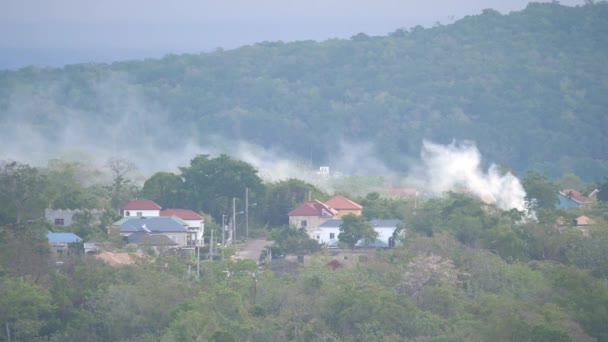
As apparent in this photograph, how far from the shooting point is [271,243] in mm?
45250

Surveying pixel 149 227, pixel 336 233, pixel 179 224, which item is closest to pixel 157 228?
pixel 149 227

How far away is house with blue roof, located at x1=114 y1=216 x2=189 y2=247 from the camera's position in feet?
143

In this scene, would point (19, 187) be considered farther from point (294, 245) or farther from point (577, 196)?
point (577, 196)

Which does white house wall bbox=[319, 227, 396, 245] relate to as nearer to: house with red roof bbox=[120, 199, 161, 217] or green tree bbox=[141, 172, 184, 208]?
house with red roof bbox=[120, 199, 161, 217]

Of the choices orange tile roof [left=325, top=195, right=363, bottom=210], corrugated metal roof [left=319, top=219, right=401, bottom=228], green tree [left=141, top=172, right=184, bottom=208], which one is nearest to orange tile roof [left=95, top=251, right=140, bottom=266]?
corrugated metal roof [left=319, top=219, right=401, bottom=228]

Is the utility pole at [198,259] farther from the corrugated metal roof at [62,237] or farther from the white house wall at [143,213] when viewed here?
the corrugated metal roof at [62,237]

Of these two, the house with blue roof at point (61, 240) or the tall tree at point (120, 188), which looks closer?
the house with blue roof at point (61, 240)

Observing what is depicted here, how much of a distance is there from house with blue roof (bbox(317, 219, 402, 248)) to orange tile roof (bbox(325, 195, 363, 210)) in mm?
2592

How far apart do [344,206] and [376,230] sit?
425 centimetres

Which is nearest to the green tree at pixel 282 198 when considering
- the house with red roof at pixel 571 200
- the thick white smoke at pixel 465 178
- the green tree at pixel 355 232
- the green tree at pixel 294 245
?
the green tree at pixel 355 232

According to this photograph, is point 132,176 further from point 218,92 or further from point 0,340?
point 218,92

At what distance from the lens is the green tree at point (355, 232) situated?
42969 millimetres

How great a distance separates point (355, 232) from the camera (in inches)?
1692

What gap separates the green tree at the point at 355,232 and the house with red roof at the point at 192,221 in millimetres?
4278
